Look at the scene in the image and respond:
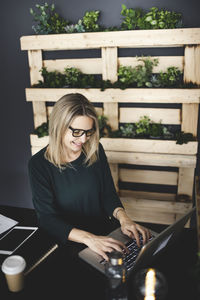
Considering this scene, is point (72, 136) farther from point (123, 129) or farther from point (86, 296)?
point (123, 129)

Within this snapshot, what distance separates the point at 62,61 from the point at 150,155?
1.18 m

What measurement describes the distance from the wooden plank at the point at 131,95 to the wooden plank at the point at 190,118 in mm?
84

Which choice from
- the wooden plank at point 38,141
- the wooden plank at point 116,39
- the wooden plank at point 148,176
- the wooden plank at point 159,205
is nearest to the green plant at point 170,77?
the wooden plank at point 116,39

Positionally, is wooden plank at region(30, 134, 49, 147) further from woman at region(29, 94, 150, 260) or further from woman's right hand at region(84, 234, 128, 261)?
woman's right hand at region(84, 234, 128, 261)

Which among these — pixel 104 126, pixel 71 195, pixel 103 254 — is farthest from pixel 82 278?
pixel 104 126

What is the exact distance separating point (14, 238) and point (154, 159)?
1454 millimetres

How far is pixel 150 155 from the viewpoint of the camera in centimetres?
246

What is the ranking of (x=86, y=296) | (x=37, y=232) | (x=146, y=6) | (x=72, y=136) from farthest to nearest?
(x=146, y=6) → (x=72, y=136) → (x=37, y=232) → (x=86, y=296)

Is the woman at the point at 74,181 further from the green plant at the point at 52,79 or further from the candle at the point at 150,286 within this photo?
the green plant at the point at 52,79

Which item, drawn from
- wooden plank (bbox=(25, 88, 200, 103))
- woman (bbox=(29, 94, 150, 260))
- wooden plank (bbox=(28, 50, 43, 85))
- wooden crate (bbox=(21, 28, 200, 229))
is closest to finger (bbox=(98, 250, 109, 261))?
woman (bbox=(29, 94, 150, 260))

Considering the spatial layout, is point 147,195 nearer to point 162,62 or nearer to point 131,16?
point 162,62

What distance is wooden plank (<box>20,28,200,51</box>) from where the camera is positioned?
7.23 ft

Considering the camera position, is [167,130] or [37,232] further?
[167,130]

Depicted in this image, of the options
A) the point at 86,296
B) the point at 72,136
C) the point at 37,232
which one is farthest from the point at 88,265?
the point at 72,136
